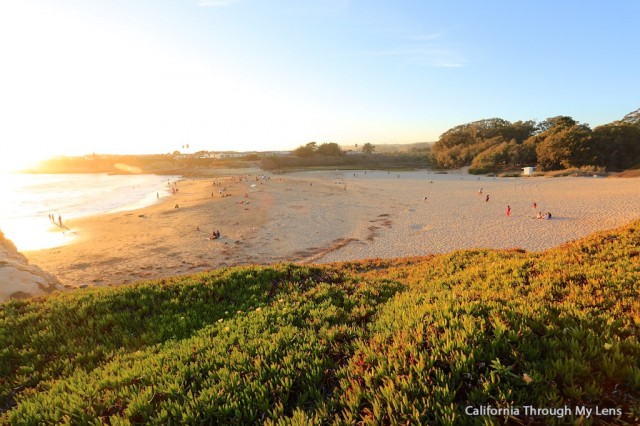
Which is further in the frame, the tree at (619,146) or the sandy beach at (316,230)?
the tree at (619,146)

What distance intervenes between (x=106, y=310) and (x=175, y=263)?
1382 centimetres

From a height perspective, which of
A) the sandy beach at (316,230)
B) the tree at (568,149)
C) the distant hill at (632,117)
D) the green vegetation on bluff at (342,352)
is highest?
the distant hill at (632,117)

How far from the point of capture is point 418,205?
126 ft

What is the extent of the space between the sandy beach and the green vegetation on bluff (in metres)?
12.8

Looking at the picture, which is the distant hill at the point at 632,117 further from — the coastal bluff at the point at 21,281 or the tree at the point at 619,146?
the coastal bluff at the point at 21,281

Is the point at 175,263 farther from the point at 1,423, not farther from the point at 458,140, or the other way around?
the point at 458,140

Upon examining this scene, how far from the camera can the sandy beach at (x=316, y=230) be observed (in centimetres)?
2059

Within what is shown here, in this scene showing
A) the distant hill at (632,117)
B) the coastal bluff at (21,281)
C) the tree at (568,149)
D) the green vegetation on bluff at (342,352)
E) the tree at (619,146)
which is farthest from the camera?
the distant hill at (632,117)

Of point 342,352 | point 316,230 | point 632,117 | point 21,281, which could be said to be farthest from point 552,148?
point 21,281

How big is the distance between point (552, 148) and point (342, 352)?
8584cm

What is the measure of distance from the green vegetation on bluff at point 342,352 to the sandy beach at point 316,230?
12848 mm

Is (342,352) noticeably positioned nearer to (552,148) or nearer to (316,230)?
(316,230)

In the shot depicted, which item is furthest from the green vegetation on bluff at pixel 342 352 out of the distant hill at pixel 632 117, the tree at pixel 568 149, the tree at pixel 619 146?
the distant hill at pixel 632 117

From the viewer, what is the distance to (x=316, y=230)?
28.2m
